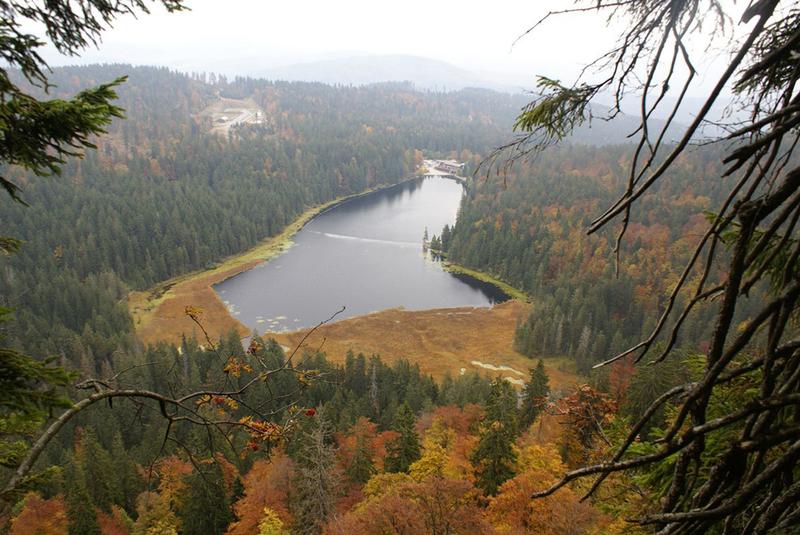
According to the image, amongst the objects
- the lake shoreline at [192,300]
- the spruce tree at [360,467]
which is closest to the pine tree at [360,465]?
the spruce tree at [360,467]

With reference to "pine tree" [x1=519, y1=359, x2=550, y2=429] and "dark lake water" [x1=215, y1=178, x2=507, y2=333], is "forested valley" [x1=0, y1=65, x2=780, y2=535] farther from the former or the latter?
"dark lake water" [x1=215, y1=178, x2=507, y2=333]

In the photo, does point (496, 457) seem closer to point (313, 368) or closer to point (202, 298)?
point (313, 368)

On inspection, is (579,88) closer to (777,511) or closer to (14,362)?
(777,511)

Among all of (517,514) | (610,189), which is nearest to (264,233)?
(610,189)

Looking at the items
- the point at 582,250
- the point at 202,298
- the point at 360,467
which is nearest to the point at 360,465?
the point at 360,467

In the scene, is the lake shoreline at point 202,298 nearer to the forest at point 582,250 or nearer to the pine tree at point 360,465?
the forest at point 582,250

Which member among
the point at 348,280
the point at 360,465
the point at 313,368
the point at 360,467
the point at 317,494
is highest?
the point at 313,368
